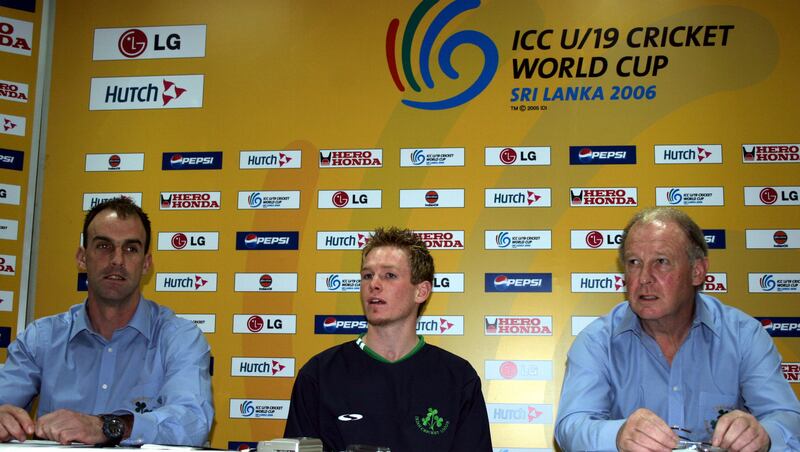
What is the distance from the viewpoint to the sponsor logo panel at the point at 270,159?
5051mm

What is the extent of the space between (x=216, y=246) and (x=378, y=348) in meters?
2.13

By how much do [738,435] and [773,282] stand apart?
2.59 m

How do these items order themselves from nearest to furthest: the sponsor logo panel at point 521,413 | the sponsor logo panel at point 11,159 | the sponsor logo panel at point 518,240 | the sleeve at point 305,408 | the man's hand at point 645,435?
the man's hand at point 645,435
the sleeve at point 305,408
the sponsor logo panel at point 521,413
the sponsor logo panel at point 518,240
the sponsor logo panel at point 11,159

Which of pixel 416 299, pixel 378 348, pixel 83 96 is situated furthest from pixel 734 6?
pixel 83 96

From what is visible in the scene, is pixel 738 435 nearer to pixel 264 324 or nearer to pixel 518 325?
pixel 518 325

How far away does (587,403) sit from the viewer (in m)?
2.85

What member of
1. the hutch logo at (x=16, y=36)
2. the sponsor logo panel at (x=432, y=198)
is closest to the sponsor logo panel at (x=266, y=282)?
the sponsor logo panel at (x=432, y=198)

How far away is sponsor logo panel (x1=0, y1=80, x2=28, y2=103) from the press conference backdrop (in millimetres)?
210

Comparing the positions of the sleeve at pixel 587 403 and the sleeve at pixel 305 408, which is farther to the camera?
the sleeve at pixel 305 408

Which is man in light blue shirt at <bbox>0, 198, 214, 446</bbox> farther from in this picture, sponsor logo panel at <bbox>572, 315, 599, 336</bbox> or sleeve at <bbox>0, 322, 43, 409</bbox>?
sponsor logo panel at <bbox>572, 315, 599, 336</bbox>

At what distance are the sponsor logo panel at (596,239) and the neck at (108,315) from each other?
2687 mm

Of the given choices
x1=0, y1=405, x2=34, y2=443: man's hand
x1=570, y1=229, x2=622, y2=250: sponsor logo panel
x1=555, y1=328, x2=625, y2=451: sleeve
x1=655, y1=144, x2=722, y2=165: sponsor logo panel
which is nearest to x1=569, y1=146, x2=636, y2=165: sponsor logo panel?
x1=655, y1=144, x2=722, y2=165: sponsor logo panel

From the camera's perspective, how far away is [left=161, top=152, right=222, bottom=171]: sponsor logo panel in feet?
16.8

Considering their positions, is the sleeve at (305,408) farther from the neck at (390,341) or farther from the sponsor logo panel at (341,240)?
the sponsor logo panel at (341,240)
